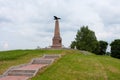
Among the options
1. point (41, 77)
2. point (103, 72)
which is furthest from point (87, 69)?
point (41, 77)

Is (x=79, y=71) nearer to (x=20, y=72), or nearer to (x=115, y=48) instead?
(x=20, y=72)

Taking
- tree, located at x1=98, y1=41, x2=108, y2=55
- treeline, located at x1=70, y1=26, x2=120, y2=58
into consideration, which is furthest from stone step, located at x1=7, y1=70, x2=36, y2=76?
tree, located at x1=98, y1=41, x2=108, y2=55

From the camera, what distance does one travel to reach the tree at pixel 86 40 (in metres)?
62.9

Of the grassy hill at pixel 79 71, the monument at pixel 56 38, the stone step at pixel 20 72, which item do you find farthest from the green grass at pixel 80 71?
the monument at pixel 56 38

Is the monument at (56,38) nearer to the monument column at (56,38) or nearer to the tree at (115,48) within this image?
the monument column at (56,38)

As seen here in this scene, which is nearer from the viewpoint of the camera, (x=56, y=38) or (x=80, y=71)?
(x=80, y=71)

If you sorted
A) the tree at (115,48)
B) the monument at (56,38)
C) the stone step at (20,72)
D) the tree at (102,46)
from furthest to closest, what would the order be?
the tree at (102,46) < the tree at (115,48) < the monument at (56,38) < the stone step at (20,72)

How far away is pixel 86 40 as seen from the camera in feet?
210

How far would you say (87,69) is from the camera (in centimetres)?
2402

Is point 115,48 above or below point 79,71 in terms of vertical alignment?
above

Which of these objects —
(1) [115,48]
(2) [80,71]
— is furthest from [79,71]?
(1) [115,48]

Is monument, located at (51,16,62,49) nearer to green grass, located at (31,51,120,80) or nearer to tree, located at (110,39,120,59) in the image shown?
green grass, located at (31,51,120,80)

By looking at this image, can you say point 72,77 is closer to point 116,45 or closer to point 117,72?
point 117,72

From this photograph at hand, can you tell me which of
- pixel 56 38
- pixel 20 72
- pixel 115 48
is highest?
pixel 56 38
